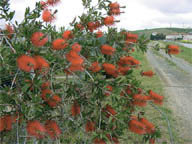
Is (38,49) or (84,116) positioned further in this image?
(84,116)

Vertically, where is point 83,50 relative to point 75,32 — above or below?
below

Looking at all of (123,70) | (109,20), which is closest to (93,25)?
(109,20)

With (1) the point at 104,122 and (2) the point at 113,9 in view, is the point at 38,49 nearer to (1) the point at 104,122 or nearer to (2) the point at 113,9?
(1) the point at 104,122

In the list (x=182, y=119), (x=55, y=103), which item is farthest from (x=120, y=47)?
(x=182, y=119)

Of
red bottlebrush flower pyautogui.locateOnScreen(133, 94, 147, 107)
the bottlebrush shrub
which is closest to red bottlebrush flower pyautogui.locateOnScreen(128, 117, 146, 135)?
the bottlebrush shrub

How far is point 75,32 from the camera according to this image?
1725mm

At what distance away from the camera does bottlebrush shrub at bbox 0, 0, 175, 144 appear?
122 centimetres

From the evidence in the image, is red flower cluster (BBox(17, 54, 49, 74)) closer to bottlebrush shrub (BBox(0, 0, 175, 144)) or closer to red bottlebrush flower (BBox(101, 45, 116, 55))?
bottlebrush shrub (BBox(0, 0, 175, 144))

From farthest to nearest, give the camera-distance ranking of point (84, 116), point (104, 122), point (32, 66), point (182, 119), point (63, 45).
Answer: point (182, 119), point (84, 116), point (104, 122), point (63, 45), point (32, 66)

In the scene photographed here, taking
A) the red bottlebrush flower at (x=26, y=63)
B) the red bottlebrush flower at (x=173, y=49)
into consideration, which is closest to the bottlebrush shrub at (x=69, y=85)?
the red bottlebrush flower at (x=26, y=63)

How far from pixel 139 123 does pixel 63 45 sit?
0.63 m

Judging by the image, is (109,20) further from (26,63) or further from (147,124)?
(26,63)

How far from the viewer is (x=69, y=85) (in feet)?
5.59

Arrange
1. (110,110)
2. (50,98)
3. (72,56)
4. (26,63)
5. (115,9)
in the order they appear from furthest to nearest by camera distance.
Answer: (115,9) < (110,110) < (50,98) < (72,56) < (26,63)
